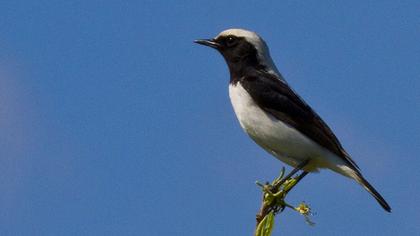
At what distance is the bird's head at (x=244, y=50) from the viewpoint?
31.8 ft

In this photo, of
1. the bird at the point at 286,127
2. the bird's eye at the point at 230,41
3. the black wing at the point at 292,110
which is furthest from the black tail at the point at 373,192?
the bird's eye at the point at 230,41

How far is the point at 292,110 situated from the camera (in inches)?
344

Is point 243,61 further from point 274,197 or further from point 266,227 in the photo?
point 266,227

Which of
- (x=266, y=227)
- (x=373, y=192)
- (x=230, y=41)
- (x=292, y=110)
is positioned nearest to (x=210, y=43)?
(x=230, y=41)

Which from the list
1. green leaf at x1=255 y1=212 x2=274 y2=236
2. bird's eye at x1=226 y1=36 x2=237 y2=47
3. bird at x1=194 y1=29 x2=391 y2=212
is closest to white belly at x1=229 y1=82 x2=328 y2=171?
bird at x1=194 y1=29 x2=391 y2=212

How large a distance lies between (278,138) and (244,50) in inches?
70.9

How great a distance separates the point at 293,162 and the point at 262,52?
1802 mm

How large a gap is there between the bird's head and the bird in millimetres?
392

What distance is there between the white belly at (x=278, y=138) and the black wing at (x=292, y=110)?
0.08m

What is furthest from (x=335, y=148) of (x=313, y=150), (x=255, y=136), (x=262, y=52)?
(x=262, y=52)

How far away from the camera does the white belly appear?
27.5 ft

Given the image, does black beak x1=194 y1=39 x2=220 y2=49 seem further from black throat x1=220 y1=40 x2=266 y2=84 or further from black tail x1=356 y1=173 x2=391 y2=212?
black tail x1=356 y1=173 x2=391 y2=212

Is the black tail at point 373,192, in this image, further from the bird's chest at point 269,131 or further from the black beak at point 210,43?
the black beak at point 210,43

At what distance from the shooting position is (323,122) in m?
8.73
